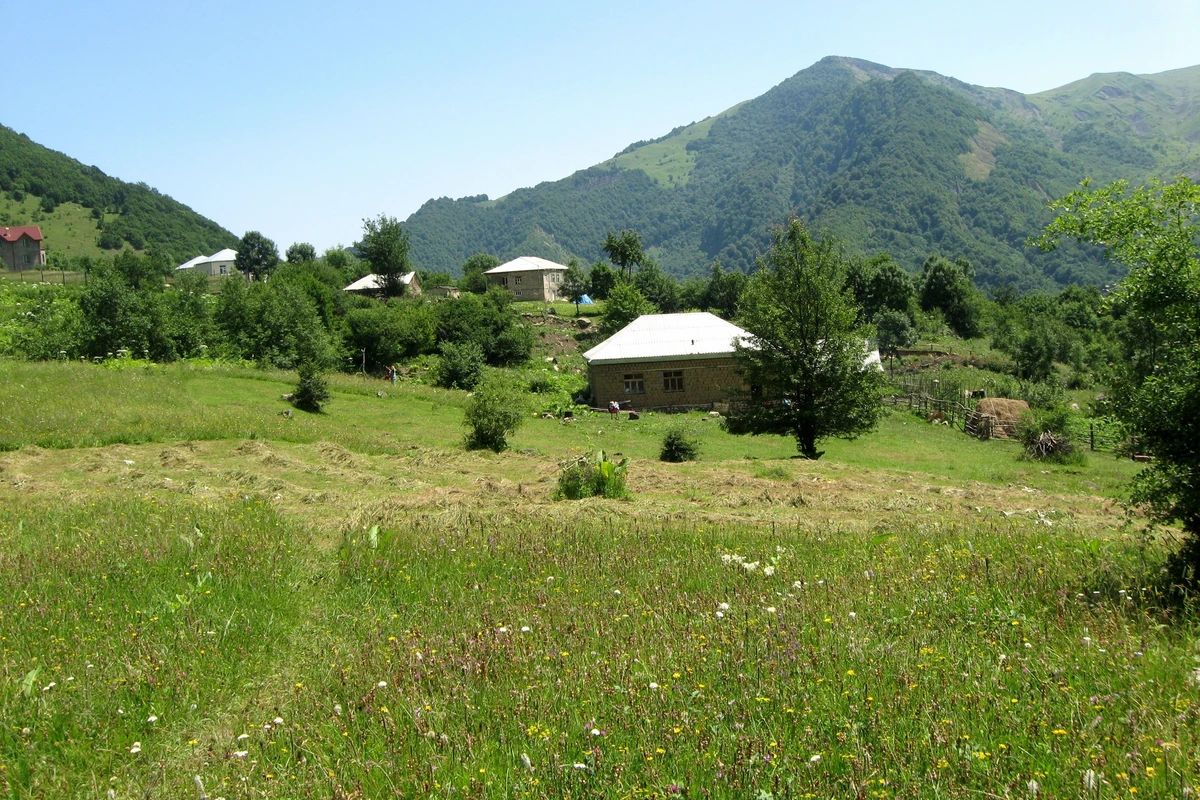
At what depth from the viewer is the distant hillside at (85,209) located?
136 meters

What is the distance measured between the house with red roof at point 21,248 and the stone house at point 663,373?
9908cm

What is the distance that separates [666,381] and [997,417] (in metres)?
16.7

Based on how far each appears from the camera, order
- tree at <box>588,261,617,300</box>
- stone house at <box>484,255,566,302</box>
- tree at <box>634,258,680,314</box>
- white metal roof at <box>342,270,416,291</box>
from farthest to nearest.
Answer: stone house at <box>484,255,566,302</box> → tree at <box>588,261,617,300</box> → tree at <box>634,258,680,314</box> → white metal roof at <box>342,270,416,291</box>

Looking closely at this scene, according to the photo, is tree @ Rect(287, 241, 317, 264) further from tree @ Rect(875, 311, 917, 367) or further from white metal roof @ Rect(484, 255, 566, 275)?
tree @ Rect(875, 311, 917, 367)

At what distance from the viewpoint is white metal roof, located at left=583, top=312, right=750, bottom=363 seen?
42.9 m

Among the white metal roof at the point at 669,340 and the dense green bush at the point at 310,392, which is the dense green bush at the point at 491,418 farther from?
the white metal roof at the point at 669,340

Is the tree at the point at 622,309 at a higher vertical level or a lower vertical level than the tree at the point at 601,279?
lower

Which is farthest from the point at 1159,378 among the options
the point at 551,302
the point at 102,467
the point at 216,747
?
the point at 551,302

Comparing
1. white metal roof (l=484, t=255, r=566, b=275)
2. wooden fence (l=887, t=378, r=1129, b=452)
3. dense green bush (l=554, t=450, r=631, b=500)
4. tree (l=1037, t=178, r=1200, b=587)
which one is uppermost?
white metal roof (l=484, t=255, r=566, b=275)

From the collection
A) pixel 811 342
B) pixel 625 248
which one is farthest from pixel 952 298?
pixel 811 342

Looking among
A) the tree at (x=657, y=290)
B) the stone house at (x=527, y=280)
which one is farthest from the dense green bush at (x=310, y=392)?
the stone house at (x=527, y=280)

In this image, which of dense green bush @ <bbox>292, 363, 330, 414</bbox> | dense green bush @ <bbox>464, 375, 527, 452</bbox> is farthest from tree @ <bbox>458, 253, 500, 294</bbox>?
dense green bush @ <bbox>464, 375, 527, 452</bbox>

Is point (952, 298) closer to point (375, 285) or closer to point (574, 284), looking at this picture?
point (574, 284)

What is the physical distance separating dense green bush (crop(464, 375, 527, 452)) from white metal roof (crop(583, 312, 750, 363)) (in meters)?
17.2
